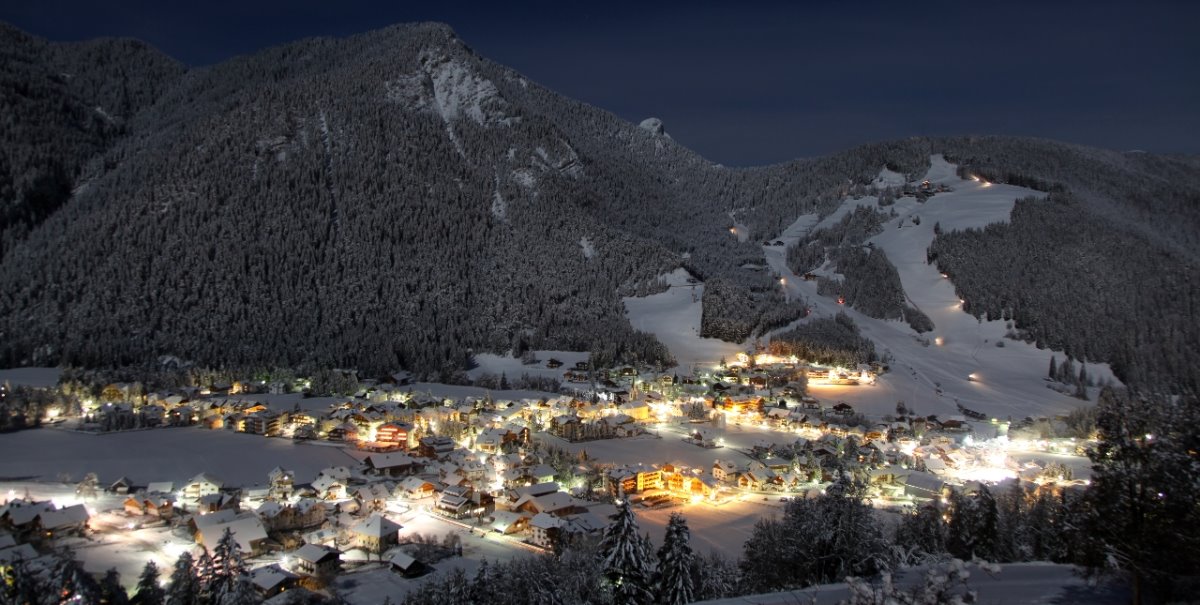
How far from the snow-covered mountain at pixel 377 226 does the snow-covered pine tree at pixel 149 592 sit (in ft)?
149

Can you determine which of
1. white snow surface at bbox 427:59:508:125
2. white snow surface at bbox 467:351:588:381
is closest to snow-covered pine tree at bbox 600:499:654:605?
white snow surface at bbox 467:351:588:381

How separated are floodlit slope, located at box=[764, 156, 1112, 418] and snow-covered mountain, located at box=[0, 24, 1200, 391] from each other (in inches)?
152

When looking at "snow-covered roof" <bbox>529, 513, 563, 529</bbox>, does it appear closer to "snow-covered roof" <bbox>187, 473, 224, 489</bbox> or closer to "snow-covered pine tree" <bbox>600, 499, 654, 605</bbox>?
"snow-covered pine tree" <bbox>600, 499, 654, 605</bbox>

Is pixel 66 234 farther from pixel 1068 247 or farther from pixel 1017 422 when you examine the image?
pixel 1068 247

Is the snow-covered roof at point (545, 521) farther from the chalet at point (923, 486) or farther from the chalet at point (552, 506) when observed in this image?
the chalet at point (923, 486)

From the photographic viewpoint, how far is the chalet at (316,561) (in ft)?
86.3

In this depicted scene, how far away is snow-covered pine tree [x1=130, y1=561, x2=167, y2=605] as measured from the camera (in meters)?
22.3

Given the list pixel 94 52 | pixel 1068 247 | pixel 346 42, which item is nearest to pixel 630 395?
pixel 1068 247

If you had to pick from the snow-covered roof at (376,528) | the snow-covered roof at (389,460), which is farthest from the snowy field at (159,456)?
the snow-covered roof at (376,528)

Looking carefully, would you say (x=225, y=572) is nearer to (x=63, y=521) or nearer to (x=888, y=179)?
(x=63, y=521)

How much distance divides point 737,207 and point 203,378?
10979cm

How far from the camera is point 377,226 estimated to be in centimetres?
9050

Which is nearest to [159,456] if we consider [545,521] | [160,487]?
[160,487]

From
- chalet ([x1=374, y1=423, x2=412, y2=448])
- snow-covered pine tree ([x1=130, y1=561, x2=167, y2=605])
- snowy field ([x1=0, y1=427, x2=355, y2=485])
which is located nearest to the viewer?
snow-covered pine tree ([x1=130, y1=561, x2=167, y2=605])
